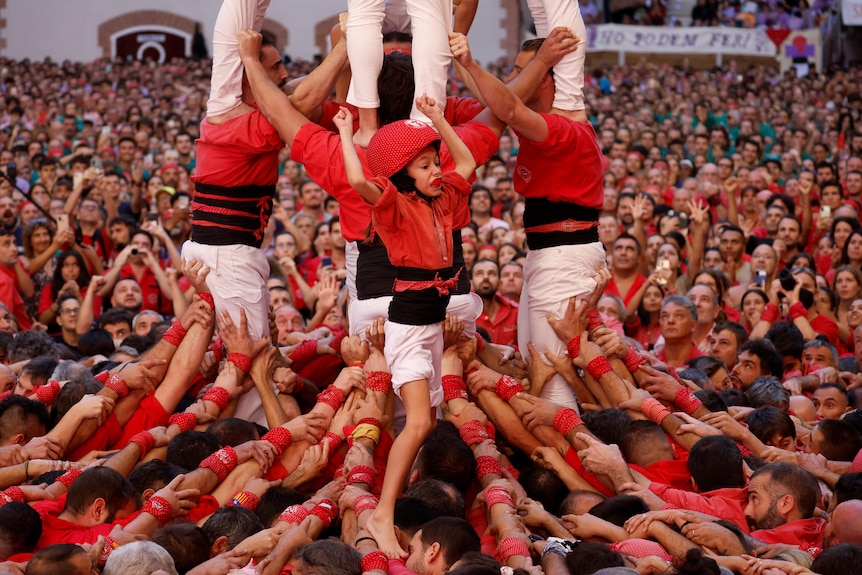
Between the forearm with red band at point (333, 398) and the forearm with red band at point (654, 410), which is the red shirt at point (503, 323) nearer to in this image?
the forearm with red band at point (654, 410)

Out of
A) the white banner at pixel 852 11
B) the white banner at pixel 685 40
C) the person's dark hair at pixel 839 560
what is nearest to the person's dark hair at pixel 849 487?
the person's dark hair at pixel 839 560

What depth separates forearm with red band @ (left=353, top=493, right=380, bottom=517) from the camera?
4.09 m

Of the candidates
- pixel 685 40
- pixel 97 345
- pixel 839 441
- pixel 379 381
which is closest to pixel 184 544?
pixel 379 381

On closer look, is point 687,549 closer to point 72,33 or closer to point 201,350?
point 201,350

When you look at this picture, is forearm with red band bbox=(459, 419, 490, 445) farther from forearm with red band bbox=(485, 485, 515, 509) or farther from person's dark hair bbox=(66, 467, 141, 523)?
person's dark hair bbox=(66, 467, 141, 523)

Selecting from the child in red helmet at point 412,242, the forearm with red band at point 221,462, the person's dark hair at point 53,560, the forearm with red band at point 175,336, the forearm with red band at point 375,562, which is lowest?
the forearm with red band at point 375,562

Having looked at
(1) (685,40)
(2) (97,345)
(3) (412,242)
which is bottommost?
(2) (97,345)

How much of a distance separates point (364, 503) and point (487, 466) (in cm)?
61

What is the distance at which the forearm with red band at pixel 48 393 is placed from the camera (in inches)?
203

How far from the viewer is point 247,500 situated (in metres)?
4.33

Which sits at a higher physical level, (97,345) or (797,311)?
(797,311)

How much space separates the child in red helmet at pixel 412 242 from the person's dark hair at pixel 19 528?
1.15 m

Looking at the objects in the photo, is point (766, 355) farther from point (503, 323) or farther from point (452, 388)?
point (452, 388)

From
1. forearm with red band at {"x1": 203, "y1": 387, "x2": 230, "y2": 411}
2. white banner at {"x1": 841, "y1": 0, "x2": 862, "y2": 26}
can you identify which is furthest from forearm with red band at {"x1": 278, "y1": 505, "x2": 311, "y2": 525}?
white banner at {"x1": 841, "y1": 0, "x2": 862, "y2": 26}
